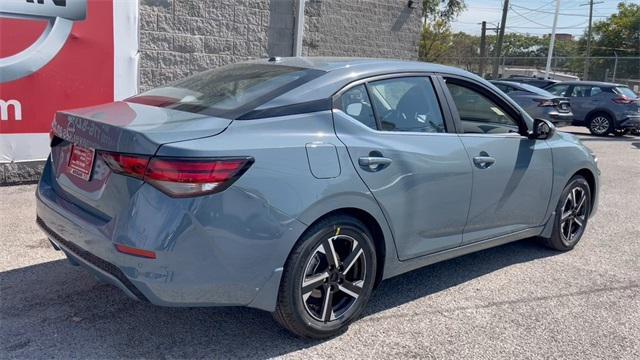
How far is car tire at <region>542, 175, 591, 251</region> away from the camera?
5320mm

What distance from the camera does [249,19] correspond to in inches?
337

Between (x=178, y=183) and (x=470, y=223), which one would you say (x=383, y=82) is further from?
(x=178, y=183)

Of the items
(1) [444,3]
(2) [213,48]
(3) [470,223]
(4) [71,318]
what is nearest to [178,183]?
(4) [71,318]

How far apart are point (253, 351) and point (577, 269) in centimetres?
309

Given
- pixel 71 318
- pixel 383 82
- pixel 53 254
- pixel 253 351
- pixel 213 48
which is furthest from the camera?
pixel 213 48

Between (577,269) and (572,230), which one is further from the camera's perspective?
(572,230)

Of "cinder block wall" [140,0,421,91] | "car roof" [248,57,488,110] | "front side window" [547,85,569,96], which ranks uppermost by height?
"cinder block wall" [140,0,421,91]

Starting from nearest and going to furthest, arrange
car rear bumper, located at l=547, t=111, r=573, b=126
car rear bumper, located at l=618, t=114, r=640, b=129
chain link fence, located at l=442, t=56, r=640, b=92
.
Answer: car rear bumper, located at l=547, t=111, r=573, b=126
car rear bumper, located at l=618, t=114, r=640, b=129
chain link fence, located at l=442, t=56, r=640, b=92

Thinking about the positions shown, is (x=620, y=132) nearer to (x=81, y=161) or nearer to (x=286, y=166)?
(x=286, y=166)

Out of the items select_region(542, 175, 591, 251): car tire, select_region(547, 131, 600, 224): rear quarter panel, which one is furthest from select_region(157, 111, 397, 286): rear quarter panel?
select_region(542, 175, 591, 251): car tire

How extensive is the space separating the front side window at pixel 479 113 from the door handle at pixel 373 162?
3.31ft

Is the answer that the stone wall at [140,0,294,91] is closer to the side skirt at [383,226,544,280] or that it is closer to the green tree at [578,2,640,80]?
the side skirt at [383,226,544,280]

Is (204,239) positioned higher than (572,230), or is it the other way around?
(204,239)

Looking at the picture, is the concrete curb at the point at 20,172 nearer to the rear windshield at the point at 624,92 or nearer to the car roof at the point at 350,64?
the car roof at the point at 350,64
